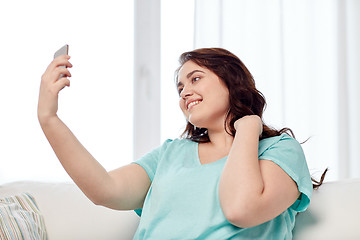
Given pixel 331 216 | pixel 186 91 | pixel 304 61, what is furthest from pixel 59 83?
pixel 304 61

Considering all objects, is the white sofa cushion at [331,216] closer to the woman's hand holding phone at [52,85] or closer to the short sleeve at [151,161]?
the short sleeve at [151,161]

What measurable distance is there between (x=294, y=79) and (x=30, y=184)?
1.66 metres

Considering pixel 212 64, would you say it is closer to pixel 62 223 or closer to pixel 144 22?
pixel 62 223

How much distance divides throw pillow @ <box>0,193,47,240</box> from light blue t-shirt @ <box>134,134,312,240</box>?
0.35 meters

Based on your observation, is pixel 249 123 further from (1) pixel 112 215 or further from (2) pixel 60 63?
(1) pixel 112 215

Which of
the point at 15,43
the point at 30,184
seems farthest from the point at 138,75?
the point at 30,184

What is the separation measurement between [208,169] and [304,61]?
1539 mm

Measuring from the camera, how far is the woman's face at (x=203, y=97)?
1.45 meters

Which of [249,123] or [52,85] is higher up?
[52,85]

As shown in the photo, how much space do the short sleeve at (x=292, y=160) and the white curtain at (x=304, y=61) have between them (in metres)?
1.27

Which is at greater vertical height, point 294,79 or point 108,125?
point 294,79

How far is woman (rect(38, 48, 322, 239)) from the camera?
3.78ft

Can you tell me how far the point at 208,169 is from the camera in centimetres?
136

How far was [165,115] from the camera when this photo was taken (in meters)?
2.64
